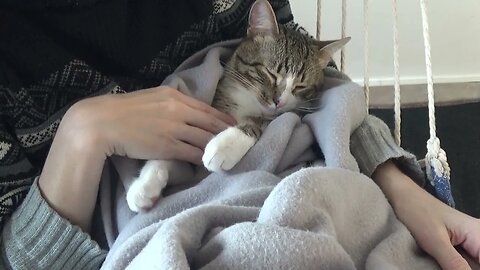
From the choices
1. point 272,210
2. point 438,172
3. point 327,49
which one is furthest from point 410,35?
point 272,210

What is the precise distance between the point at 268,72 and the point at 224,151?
0.35m

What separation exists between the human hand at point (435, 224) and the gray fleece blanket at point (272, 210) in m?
0.02

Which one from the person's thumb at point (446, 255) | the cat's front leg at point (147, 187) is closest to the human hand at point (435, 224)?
the person's thumb at point (446, 255)

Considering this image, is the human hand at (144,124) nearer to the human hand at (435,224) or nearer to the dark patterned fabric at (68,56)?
the dark patterned fabric at (68,56)

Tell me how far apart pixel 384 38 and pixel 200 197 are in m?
1.15

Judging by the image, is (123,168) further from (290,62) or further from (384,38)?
(384,38)

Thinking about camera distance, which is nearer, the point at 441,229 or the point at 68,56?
the point at 441,229

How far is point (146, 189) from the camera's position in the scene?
0.82m

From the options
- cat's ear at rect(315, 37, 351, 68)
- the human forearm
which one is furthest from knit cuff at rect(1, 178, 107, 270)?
cat's ear at rect(315, 37, 351, 68)

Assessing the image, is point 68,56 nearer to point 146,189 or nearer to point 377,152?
point 146,189

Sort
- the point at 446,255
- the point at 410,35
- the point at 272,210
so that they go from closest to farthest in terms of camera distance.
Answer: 1. the point at 272,210
2. the point at 446,255
3. the point at 410,35

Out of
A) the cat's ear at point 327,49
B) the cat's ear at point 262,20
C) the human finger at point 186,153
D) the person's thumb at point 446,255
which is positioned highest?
the cat's ear at point 262,20

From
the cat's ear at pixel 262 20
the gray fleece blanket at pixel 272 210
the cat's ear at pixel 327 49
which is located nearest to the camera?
the gray fleece blanket at pixel 272 210

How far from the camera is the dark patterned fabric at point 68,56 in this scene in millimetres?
906
